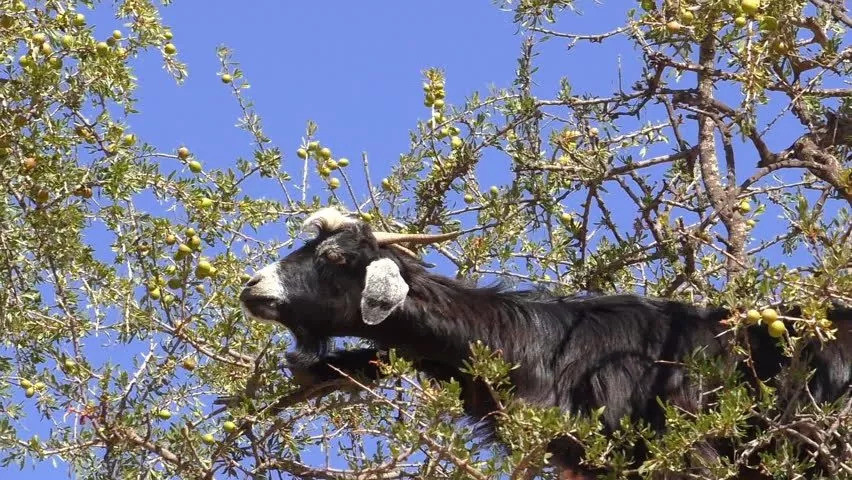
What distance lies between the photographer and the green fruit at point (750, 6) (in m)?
4.81

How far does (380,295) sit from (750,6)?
2.02 meters

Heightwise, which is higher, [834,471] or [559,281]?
[559,281]

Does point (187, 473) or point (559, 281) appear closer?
point (187, 473)

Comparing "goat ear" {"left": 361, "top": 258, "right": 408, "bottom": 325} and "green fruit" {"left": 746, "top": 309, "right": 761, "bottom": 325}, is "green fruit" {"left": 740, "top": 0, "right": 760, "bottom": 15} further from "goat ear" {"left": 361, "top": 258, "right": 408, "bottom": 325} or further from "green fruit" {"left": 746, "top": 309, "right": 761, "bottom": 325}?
"goat ear" {"left": 361, "top": 258, "right": 408, "bottom": 325}

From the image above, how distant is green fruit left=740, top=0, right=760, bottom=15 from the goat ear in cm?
192

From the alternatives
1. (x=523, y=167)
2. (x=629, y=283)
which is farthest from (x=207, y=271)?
(x=629, y=283)

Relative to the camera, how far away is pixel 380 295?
595 cm

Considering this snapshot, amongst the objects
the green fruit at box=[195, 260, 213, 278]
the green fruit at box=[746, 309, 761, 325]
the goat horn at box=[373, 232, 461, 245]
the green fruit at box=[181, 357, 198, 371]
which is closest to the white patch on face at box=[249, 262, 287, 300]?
the green fruit at box=[195, 260, 213, 278]

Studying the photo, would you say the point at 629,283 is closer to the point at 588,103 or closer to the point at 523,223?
the point at 523,223

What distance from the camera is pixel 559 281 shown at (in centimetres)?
638

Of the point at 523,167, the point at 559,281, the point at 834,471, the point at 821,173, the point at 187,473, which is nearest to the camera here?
the point at 834,471

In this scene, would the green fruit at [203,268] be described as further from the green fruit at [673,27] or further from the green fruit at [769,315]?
the green fruit at [769,315]

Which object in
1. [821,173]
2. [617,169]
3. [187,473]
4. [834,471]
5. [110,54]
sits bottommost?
[834,471]

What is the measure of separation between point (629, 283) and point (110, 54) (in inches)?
105
